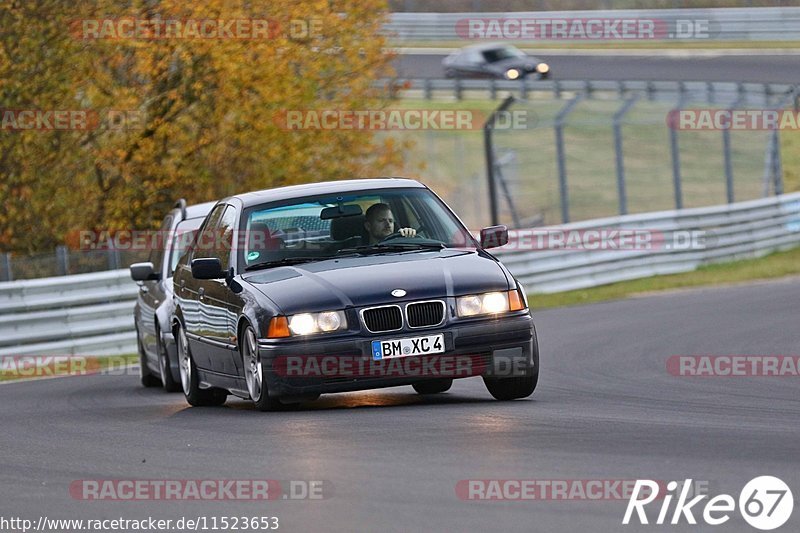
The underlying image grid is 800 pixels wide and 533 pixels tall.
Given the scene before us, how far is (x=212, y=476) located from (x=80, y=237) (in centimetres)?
1761

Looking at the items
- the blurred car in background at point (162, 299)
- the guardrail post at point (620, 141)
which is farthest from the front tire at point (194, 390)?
the guardrail post at point (620, 141)

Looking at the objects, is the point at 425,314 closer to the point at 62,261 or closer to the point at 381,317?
the point at 381,317

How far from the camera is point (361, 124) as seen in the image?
1059 inches

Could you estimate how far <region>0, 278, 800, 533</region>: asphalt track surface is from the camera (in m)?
6.63

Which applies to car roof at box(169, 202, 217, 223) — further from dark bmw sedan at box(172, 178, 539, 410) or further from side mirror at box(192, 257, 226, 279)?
side mirror at box(192, 257, 226, 279)

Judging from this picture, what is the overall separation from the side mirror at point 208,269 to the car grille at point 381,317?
5.07 ft

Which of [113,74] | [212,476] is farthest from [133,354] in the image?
[212,476]

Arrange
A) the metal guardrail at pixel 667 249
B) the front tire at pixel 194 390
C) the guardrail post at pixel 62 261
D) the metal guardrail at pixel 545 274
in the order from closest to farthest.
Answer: the front tire at pixel 194 390, the metal guardrail at pixel 545 274, the guardrail post at pixel 62 261, the metal guardrail at pixel 667 249

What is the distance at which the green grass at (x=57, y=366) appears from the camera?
1828 centimetres

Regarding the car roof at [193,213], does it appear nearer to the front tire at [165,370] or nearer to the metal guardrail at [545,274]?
the front tire at [165,370]

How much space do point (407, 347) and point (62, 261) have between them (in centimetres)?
1091

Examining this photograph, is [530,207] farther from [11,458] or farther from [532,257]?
[11,458]

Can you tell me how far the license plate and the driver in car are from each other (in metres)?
1.21

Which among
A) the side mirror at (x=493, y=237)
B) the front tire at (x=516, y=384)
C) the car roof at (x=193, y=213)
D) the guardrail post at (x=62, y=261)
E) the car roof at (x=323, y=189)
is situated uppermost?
the car roof at (x=323, y=189)
